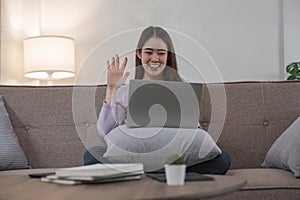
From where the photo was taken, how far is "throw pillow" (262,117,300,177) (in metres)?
1.93

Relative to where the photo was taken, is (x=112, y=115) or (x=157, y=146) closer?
(x=157, y=146)

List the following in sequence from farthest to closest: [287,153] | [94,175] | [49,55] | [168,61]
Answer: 1. [49,55]
2. [168,61]
3. [287,153]
4. [94,175]

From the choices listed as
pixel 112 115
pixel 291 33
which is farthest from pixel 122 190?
pixel 291 33

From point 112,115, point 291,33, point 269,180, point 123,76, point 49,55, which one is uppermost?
point 291,33

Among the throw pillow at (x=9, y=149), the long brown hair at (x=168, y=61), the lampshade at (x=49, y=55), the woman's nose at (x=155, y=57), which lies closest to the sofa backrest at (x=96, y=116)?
the throw pillow at (x=9, y=149)

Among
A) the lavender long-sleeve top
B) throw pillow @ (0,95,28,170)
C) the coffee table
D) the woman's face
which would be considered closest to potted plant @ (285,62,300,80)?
the woman's face

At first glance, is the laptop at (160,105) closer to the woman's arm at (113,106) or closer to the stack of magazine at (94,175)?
the woman's arm at (113,106)

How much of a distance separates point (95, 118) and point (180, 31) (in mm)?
1145

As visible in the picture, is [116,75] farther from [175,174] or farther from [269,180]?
[175,174]

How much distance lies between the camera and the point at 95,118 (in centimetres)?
244

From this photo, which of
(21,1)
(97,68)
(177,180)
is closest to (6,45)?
(21,1)

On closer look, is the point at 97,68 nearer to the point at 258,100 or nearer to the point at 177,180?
the point at 258,100

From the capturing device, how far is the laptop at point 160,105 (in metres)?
1.84

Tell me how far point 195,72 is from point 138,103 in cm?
138
